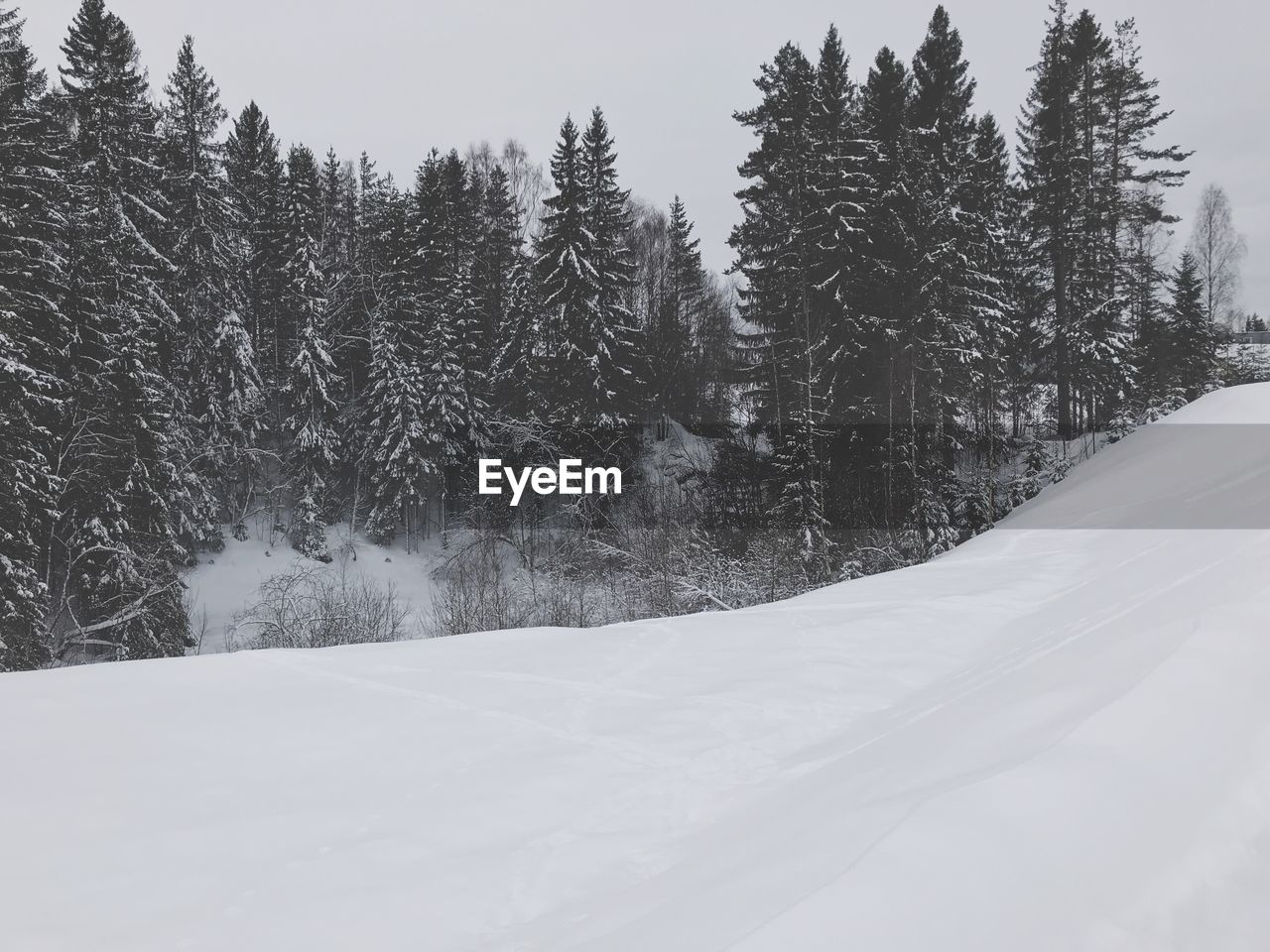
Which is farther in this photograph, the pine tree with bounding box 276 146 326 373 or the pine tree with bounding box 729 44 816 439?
the pine tree with bounding box 276 146 326 373

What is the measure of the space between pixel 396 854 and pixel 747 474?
24820 millimetres

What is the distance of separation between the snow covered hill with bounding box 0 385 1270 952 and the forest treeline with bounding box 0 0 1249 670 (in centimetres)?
1158

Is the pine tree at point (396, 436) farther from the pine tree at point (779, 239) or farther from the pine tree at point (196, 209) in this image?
the pine tree at point (779, 239)

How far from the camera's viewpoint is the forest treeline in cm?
1892

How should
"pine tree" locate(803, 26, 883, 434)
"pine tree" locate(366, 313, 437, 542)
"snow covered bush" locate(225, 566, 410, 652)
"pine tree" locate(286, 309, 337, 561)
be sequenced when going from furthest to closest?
1. "pine tree" locate(366, 313, 437, 542)
2. "pine tree" locate(286, 309, 337, 561)
3. "pine tree" locate(803, 26, 883, 434)
4. "snow covered bush" locate(225, 566, 410, 652)

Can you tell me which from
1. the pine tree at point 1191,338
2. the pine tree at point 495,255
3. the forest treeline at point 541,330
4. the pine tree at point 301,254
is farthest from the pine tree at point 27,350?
the pine tree at point 1191,338

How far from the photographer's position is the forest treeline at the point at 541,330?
18.9m

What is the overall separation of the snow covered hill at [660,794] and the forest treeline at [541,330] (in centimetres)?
1158

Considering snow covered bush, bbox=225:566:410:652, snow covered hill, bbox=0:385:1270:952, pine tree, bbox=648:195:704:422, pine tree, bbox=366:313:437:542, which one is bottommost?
snow covered bush, bbox=225:566:410:652

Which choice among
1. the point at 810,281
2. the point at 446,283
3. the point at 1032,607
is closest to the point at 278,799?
the point at 1032,607

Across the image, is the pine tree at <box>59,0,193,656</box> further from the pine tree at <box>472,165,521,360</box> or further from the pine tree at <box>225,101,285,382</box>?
the pine tree at <box>472,165,521,360</box>

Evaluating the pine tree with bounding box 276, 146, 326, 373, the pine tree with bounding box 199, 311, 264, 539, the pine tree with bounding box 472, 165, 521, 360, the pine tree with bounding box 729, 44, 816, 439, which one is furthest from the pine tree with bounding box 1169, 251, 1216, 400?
the pine tree with bounding box 199, 311, 264, 539

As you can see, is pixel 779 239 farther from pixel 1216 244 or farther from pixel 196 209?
pixel 1216 244

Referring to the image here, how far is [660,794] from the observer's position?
13.1 feet
